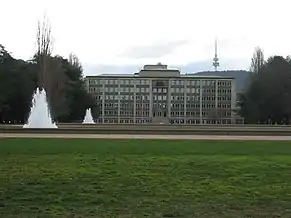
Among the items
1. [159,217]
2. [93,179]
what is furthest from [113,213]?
[93,179]

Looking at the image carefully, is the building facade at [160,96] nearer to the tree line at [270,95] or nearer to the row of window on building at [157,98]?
the row of window on building at [157,98]

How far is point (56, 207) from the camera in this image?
789 centimetres

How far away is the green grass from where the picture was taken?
7781 mm

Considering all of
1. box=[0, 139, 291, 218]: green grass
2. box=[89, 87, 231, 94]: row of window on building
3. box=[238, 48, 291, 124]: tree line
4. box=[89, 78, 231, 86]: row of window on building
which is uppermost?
box=[89, 78, 231, 86]: row of window on building

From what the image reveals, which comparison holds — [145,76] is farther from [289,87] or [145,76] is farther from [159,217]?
[159,217]

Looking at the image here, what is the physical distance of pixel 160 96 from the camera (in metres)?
107

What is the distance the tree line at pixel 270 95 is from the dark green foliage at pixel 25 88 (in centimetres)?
2085

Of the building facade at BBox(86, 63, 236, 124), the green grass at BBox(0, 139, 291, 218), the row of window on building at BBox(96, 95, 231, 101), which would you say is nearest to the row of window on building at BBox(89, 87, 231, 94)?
the building facade at BBox(86, 63, 236, 124)

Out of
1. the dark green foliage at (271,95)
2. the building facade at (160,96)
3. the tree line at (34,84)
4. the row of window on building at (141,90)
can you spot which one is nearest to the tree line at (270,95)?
the dark green foliage at (271,95)

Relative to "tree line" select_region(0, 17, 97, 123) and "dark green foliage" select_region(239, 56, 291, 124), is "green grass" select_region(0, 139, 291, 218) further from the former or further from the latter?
"dark green foliage" select_region(239, 56, 291, 124)

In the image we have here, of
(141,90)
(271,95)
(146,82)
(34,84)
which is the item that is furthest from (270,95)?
(141,90)

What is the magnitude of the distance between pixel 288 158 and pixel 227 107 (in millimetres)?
87551

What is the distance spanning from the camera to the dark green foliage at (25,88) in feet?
178

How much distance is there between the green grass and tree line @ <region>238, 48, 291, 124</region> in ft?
157
